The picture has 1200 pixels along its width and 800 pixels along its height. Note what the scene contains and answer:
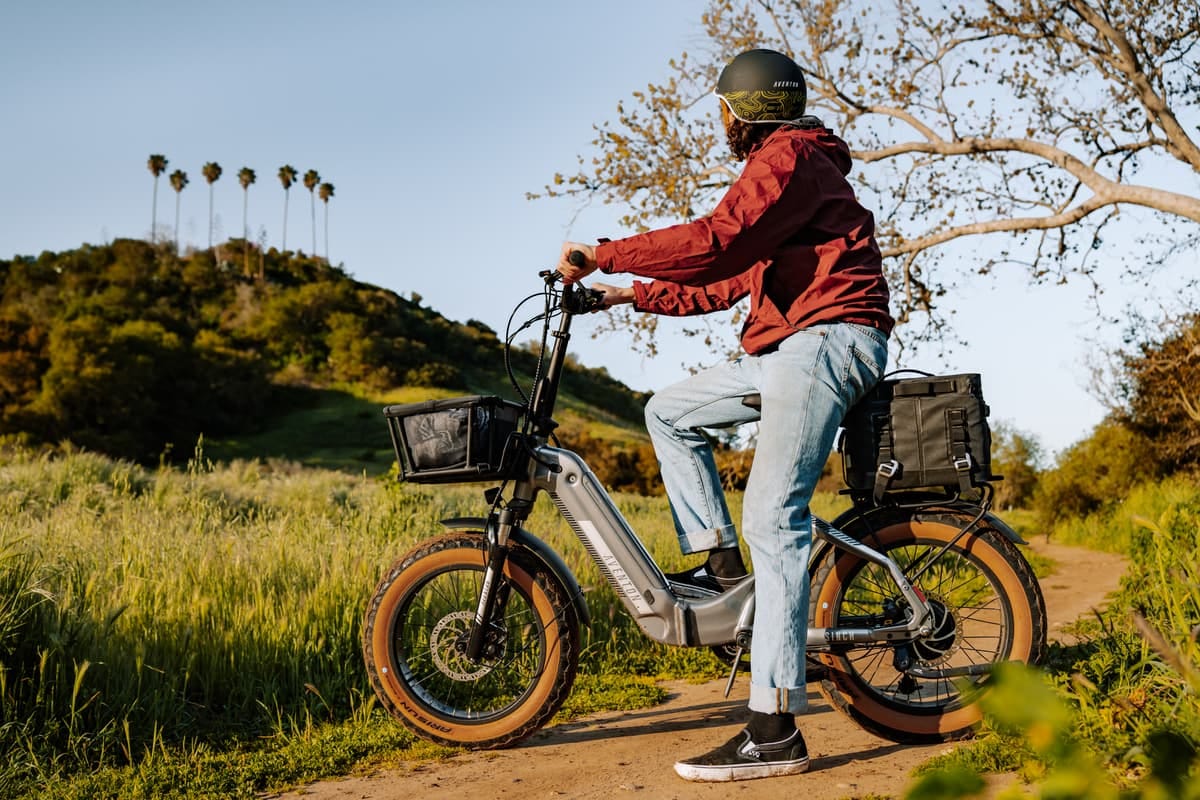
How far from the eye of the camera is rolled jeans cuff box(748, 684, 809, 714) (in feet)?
11.5

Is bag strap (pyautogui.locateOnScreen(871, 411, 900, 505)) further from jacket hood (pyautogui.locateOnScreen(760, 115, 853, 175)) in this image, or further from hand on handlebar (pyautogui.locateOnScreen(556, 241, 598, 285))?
hand on handlebar (pyautogui.locateOnScreen(556, 241, 598, 285))

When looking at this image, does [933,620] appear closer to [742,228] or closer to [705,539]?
[705,539]

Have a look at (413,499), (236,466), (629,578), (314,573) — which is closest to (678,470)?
(629,578)

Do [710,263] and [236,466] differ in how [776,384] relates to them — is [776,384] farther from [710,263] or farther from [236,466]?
[236,466]

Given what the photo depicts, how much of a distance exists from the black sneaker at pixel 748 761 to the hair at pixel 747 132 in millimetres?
2061

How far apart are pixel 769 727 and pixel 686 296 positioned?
167 centimetres

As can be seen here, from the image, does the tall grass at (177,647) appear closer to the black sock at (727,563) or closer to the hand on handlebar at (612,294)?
the black sock at (727,563)

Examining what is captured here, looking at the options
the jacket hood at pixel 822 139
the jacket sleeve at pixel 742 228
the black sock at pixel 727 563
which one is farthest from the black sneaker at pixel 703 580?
the jacket hood at pixel 822 139

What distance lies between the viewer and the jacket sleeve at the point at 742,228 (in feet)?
11.1

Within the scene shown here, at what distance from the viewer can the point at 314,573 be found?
18.4 feet

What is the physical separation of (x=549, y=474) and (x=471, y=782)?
1.13m

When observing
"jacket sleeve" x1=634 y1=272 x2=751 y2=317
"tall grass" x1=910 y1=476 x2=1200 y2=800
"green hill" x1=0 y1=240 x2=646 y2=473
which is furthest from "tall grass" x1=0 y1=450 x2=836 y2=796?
"green hill" x1=0 y1=240 x2=646 y2=473

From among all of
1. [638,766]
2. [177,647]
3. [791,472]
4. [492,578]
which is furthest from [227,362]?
[791,472]

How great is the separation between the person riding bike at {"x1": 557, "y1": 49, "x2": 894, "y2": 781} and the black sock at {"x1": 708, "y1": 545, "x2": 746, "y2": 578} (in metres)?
0.39
